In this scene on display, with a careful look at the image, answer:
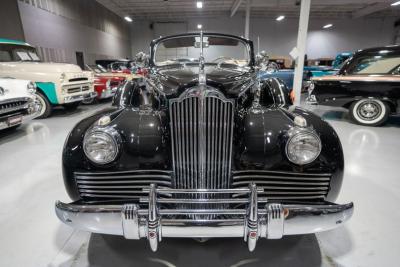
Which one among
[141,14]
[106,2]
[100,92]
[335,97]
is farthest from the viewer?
[141,14]

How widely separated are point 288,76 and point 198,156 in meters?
8.68

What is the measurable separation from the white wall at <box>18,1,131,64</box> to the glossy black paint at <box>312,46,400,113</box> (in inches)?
372

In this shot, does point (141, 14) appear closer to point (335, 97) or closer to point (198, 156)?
point (335, 97)

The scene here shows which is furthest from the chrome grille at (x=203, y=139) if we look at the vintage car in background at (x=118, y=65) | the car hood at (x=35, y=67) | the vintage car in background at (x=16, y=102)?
the vintage car in background at (x=118, y=65)

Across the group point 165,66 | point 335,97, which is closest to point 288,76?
point 335,97

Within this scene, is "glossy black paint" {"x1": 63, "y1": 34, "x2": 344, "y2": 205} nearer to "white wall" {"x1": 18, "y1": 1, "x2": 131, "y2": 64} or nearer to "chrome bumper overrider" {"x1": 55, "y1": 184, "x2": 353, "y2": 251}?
"chrome bumper overrider" {"x1": 55, "y1": 184, "x2": 353, "y2": 251}

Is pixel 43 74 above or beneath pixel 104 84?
above

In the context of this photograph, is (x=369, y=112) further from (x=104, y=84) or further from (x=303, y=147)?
(x=104, y=84)

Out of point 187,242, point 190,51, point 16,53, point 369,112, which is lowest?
point 187,242

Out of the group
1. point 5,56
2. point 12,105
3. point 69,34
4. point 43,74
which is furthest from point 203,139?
point 69,34

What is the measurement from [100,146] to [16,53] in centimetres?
616

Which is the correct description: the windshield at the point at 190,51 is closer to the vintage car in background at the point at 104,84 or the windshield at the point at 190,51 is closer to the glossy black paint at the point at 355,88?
the glossy black paint at the point at 355,88

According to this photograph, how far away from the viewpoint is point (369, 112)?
5.20 m

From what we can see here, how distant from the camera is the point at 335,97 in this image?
5.35 metres
